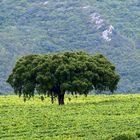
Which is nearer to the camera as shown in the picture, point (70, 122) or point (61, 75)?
point (70, 122)

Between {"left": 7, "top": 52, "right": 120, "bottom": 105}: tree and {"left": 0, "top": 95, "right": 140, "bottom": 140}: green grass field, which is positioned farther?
{"left": 7, "top": 52, "right": 120, "bottom": 105}: tree

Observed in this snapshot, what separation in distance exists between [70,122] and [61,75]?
831 inches

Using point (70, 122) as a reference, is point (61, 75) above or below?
above

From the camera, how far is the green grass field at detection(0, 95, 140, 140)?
42.1 m

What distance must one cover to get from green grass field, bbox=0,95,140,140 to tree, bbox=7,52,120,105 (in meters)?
7.94

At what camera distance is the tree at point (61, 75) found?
6912cm

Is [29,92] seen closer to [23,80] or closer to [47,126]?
[23,80]

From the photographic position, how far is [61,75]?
227ft

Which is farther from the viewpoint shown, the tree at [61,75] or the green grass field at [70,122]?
the tree at [61,75]

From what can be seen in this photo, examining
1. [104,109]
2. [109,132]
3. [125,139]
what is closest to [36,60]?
[104,109]

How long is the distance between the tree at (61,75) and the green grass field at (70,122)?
313 inches

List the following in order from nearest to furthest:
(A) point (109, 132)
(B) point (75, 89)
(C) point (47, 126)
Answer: (A) point (109, 132) → (C) point (47, 126) → (B) point (75, 89)

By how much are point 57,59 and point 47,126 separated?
25.4m

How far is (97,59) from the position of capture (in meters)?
74.2
